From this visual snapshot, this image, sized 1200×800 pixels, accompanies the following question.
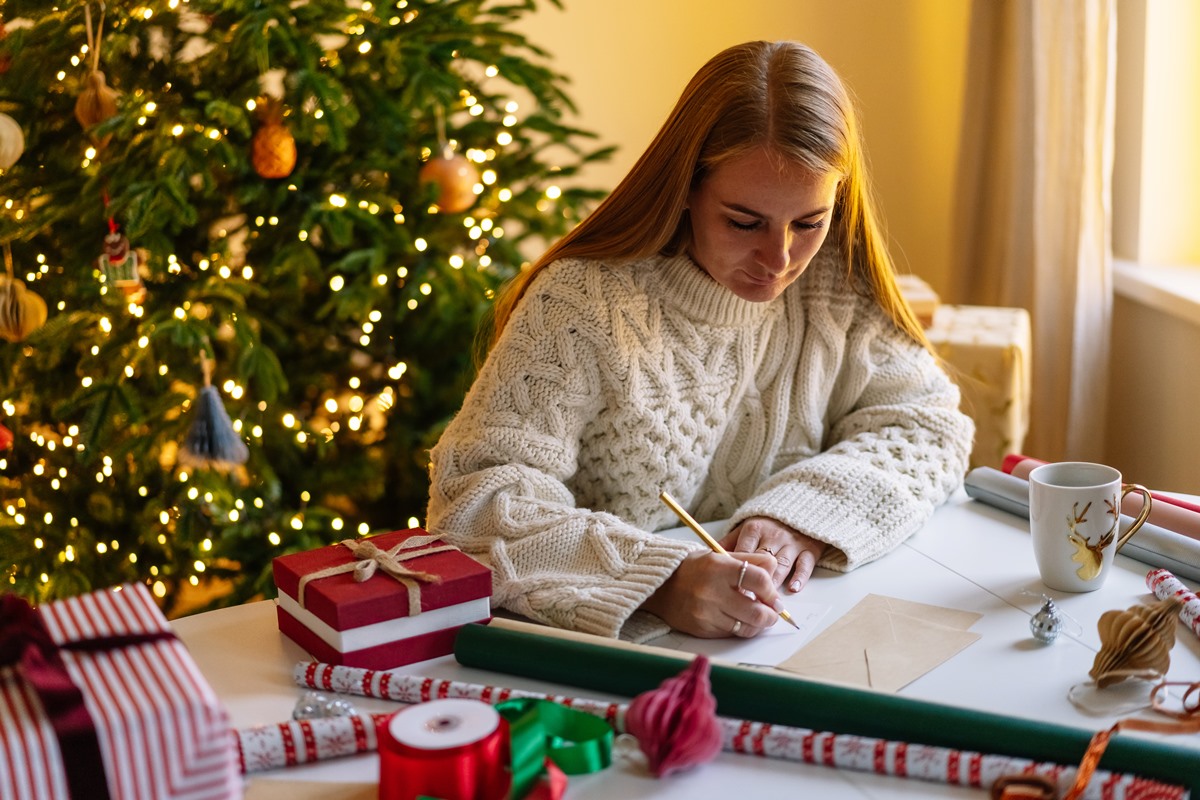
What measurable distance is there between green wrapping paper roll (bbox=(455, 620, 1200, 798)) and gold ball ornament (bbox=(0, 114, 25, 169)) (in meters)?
1.43

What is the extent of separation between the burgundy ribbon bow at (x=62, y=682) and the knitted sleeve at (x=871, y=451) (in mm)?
695

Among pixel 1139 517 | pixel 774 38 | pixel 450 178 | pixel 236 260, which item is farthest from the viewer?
pixel 774 38

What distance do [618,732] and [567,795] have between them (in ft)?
0.26

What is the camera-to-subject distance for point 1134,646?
93 cm

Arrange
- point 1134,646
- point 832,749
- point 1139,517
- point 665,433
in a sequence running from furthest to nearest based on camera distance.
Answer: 1. point 665,433
2. point 1139,517
3. point 1134,646
4. point 832,749

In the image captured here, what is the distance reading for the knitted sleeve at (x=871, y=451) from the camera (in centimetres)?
123

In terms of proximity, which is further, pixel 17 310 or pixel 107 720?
pixel 17 310

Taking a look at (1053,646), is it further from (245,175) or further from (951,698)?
(245,175)

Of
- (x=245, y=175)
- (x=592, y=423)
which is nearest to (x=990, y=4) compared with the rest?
(x=245, y=175)

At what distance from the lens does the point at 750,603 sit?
1.04m

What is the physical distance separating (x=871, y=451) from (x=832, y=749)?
0.60 meters

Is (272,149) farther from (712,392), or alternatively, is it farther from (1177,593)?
(1177,593)

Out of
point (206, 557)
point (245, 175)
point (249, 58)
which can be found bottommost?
point (206, 557)

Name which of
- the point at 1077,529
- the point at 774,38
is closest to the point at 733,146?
the point at 1077,529
